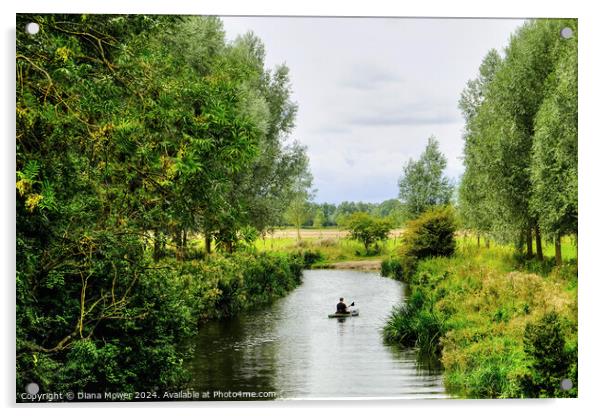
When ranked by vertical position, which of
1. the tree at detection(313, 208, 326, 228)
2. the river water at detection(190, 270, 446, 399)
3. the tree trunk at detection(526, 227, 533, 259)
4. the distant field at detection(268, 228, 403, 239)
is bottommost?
the river water at detection(190, 270, 446, 399)

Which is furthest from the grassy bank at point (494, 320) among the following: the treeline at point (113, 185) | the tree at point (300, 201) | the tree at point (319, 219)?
the treeline at point (113, 185)

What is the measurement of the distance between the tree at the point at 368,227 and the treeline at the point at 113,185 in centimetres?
147

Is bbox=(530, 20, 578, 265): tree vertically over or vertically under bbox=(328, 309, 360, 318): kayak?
over

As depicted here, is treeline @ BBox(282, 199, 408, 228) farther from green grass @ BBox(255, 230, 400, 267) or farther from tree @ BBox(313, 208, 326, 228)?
green grass @ BBox(255, 230, 400, 267)

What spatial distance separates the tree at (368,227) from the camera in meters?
8.12

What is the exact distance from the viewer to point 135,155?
22.9 ft

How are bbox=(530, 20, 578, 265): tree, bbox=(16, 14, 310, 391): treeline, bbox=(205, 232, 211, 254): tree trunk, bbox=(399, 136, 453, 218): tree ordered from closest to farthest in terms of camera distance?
bbox=(16, 14, 310, 391): treeline → bbox=(205, 232, 211, 254): tree trunk → bbox=(530, 20, 578, 265): tree → bbox=(399, 136, 453, 218): tree

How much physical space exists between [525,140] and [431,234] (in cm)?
191

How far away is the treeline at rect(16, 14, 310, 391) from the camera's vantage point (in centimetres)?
674

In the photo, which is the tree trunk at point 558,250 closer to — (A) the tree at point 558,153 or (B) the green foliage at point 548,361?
(A) the tree at point 558,153

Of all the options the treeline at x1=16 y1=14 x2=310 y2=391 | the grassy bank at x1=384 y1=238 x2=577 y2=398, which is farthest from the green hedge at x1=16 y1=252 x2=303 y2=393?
the grassy bank at x1=384 y1=238 x2=577 y2=398

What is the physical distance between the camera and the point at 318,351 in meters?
8.03

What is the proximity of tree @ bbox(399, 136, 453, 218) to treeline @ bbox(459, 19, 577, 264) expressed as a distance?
403mm

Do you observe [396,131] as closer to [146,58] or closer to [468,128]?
[468,128]
